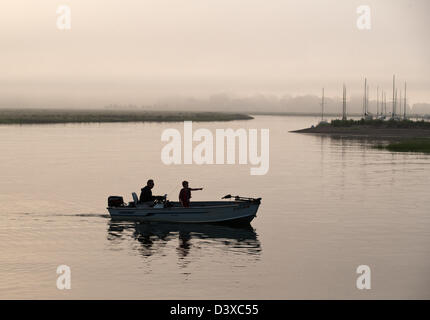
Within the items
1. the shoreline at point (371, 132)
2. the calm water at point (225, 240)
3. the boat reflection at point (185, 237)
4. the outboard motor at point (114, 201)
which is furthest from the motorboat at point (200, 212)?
the shoreline at point (371, 132)

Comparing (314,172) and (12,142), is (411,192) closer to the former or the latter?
(314,172)

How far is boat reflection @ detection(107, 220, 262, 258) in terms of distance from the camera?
101 ft

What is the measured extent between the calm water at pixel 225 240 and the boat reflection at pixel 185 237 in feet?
0.18

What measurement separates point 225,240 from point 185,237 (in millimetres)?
2139

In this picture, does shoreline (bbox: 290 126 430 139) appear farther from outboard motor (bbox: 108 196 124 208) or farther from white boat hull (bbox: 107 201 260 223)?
outboard motor (bbox: 108 196 124 208)

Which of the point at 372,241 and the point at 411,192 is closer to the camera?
the point at 372,241

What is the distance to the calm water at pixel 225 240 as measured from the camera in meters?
24.4

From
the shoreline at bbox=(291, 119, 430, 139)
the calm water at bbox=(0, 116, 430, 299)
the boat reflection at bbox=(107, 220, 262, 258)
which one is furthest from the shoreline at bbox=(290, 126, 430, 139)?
the boat reflection at bbox=(107, 220, 262, 258)

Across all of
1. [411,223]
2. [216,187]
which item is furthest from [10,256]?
[216,187]

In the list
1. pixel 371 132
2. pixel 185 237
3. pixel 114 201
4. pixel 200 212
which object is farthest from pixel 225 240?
pixel 371 132

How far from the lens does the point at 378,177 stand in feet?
200
